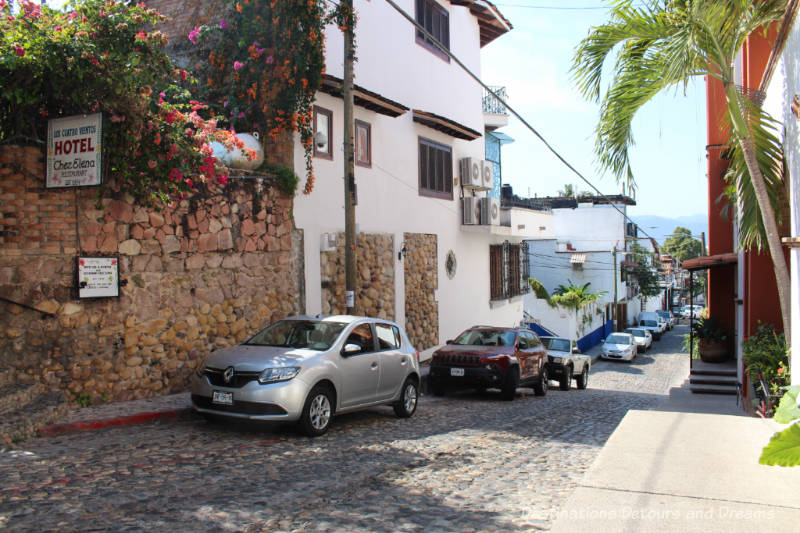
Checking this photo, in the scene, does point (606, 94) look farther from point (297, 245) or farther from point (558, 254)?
point (558, 254)

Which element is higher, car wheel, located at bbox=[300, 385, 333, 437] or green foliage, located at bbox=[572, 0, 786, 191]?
green foliage, located at bbox=[572, 0, 786, 191]

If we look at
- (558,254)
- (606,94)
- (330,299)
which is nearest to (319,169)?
(330,299)

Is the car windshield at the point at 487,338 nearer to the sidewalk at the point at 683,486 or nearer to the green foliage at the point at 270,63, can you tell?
the green foliage at the point at 270,63

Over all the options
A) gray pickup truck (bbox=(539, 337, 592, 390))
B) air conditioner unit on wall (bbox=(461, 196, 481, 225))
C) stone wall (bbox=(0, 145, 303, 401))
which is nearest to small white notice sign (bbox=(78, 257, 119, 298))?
stone wall (bbox=(0, 145, 303, 401))

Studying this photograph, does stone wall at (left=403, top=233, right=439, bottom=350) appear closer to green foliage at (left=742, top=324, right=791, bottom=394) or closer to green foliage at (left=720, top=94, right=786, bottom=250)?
green foliage at (left=742, top=324, right=791, bottom=394)

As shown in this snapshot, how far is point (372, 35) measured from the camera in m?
18.1

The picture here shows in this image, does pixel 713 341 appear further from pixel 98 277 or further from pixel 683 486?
pixel 98 277

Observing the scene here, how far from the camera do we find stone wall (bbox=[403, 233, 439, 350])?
1936 centimetres

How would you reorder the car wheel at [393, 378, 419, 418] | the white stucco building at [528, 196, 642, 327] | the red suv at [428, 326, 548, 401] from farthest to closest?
the white stucco building at [528, 196, 642, 327] < the red suv at [428, 326, 548, 401] < the car wheel at [393, 378, 419, 418]

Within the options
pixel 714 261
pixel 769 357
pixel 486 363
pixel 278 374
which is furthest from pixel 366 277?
pixel 769 357

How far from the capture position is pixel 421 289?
20.1 m

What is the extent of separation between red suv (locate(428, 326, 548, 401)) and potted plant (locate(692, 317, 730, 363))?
6.82 meters


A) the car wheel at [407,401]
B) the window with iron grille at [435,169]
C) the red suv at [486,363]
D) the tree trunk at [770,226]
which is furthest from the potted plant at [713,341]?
the tree trunk at [770,226]

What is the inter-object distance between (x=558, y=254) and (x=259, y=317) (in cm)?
4090
